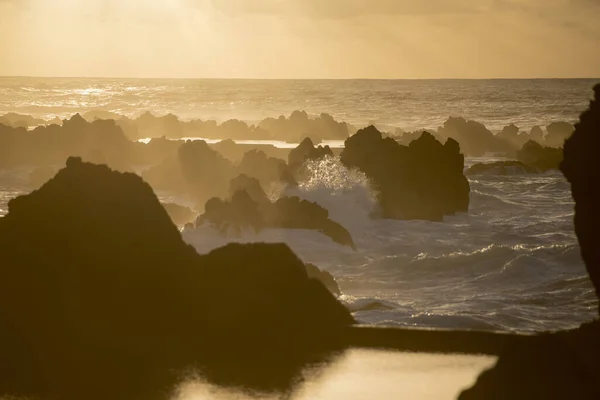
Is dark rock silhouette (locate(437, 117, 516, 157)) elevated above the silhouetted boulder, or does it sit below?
below

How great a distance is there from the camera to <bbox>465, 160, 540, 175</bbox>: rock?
6488 cm

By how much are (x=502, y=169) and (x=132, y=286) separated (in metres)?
46.5

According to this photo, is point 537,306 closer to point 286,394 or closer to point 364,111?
point 286,394

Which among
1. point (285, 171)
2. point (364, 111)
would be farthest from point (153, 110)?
point (285, 171)

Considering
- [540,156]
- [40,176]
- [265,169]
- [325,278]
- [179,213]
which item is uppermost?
[540,156]

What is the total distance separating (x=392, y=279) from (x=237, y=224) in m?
8.27

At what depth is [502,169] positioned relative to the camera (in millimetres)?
65375

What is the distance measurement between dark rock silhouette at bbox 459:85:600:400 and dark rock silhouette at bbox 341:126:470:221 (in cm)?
2817

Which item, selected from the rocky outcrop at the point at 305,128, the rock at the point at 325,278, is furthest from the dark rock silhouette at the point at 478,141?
the rock at the point at 325,278

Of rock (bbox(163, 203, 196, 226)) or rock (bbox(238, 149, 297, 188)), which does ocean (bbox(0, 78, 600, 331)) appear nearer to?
rock (bbox(238, 149, 297, 188))

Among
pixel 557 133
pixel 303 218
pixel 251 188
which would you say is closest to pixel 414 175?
pixel 303 218

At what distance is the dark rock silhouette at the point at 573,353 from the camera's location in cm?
1709

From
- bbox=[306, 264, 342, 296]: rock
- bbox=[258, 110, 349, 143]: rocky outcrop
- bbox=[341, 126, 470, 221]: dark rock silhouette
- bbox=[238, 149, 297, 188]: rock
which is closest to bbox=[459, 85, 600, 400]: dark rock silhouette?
bbox=[306, 264, 342, 296]: rock

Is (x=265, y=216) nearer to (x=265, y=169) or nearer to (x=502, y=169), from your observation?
(x=265, y=169)
